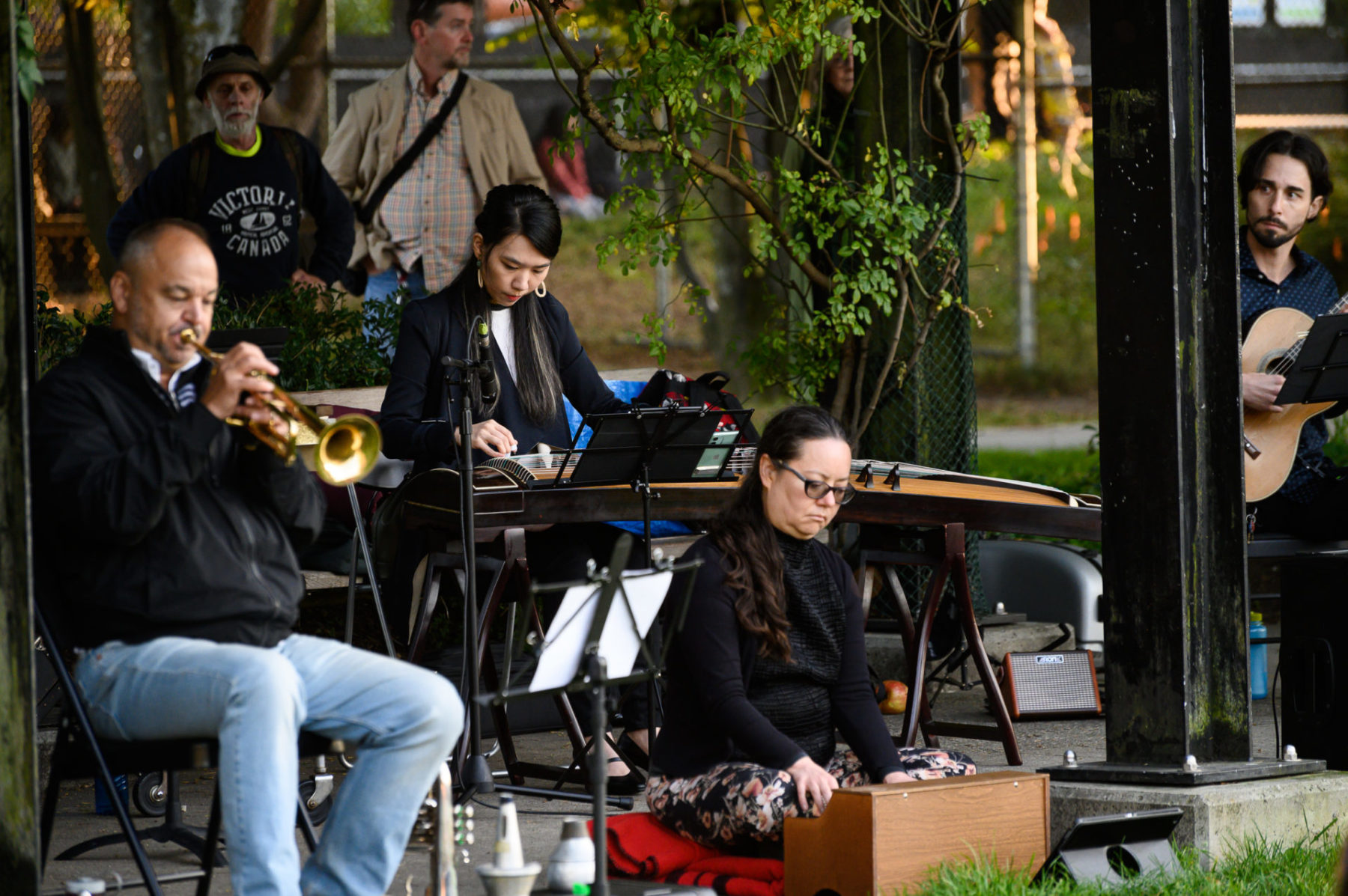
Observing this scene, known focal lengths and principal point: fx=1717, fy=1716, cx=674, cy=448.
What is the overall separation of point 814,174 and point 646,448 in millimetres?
2930

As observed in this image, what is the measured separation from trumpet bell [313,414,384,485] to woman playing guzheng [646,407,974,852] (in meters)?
0.90

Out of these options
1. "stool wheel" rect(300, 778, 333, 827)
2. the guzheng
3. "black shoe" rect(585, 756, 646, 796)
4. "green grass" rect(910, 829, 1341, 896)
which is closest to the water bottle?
the guzheng

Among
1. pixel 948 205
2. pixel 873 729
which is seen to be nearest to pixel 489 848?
pixel 873 729

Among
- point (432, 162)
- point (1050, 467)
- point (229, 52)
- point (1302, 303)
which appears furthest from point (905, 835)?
point (1050, 467)

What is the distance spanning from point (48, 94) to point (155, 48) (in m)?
1.15

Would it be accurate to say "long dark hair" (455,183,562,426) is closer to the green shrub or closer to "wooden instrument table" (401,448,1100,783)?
"wooden instrument table" (401,448,1100,783)

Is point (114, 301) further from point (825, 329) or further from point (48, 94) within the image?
point (48, 94)

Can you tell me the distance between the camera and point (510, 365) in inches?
231

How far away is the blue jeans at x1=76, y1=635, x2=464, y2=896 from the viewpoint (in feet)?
11.0

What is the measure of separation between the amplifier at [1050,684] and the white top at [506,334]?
211cm

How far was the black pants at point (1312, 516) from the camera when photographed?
630 centimetres

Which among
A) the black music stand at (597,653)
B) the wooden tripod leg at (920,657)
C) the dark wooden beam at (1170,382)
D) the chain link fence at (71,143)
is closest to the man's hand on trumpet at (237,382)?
the black music stand at (597,653)

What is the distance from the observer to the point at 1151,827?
416cm

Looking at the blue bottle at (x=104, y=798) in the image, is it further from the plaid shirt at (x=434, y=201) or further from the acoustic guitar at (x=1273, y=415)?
the plaid shirt at (x=434, y=201)
